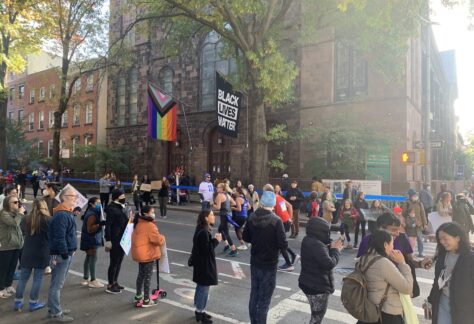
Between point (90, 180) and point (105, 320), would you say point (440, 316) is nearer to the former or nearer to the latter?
point (105, 320)

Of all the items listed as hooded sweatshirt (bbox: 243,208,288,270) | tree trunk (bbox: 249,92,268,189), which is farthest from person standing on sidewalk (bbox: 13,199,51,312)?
tree trunk (bbox: 249,92,268,189)

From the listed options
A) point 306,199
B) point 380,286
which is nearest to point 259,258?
point 380,286

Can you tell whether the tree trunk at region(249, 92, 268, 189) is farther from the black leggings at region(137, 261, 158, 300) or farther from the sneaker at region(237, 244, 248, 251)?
the black leggings at region(137, 261, 158, 300)

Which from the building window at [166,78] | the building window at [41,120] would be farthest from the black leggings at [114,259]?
the building window at [41,120]

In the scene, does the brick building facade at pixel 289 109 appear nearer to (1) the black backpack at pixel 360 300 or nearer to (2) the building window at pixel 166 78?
(2) the building window at pixel 166 78

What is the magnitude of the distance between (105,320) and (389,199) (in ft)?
44.0

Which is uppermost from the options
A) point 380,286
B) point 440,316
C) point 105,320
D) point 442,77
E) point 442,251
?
point 442,77

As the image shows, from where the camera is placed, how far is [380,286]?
338cm

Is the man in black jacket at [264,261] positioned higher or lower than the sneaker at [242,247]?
higher

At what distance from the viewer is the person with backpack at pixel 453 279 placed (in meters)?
3.25

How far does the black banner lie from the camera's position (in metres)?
16.7

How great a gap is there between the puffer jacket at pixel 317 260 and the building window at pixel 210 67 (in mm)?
22705

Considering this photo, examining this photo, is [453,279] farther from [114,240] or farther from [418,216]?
[418,216]

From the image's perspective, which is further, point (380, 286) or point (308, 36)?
point (308, 36)
